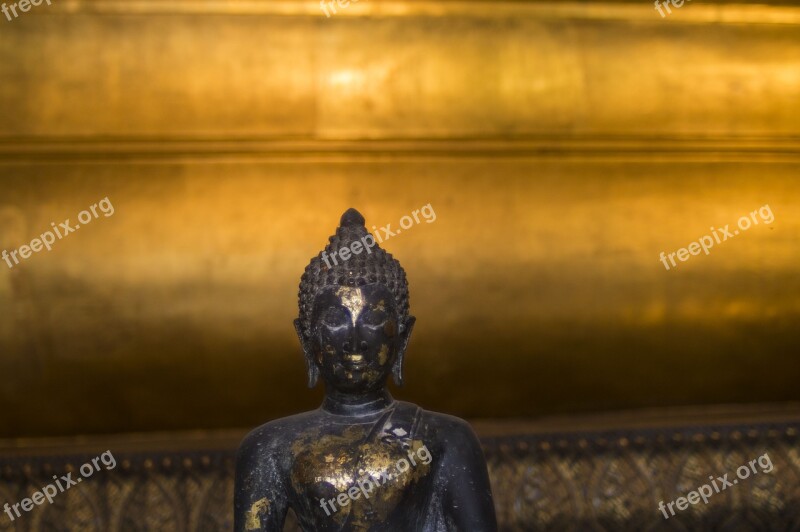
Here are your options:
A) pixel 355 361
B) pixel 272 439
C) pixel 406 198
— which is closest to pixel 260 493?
pixel 272 439

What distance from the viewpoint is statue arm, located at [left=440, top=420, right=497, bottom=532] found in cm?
99

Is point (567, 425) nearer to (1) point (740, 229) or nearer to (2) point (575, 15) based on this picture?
(1) point (740, 229)

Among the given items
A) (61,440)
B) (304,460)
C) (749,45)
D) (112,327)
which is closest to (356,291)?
(304,460)

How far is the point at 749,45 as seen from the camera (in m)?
1.86

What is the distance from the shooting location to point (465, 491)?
3.26ft

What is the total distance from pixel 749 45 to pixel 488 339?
0.77 meters

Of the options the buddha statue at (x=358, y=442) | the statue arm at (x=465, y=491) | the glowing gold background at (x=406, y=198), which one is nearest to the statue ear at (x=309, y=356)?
the buddha statue at (x=358, y=442)

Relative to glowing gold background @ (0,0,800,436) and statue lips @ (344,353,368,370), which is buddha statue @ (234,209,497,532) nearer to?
statue lips @ (344,353,368,370)

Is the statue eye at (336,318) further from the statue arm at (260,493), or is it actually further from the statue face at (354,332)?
the statue arm at (260,493)

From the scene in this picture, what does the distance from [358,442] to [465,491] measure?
0.12 m

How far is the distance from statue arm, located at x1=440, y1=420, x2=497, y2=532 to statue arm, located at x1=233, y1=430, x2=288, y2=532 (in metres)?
0.17

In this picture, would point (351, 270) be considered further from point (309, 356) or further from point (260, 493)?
point (260, 493)

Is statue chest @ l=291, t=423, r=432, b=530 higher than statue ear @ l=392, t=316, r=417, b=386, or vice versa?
statue ear @ l=392, t=316, r=417, b=386

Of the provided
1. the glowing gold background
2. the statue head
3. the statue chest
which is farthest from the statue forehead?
the glowing gold background
